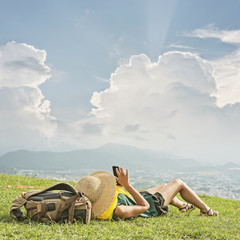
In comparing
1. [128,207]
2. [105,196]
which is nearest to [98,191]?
[105,196]

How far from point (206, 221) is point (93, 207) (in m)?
2.08

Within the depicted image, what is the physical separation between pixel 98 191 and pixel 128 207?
59cm

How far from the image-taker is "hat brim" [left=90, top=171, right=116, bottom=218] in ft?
16.3

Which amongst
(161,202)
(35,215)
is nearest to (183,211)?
(161,202)

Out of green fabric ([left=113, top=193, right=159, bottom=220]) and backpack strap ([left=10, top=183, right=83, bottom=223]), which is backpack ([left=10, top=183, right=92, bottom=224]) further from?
green fabric ([left=113, top=193, right=159, bottom=220])

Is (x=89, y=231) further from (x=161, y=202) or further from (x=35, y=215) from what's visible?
(x=161, y=202)

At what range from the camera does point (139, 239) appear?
3953 millimetres

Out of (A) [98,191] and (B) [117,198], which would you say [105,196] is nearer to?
(A) [98,191]

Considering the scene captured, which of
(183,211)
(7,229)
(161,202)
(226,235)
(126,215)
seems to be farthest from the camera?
(183,211)

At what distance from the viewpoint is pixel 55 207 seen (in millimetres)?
4504

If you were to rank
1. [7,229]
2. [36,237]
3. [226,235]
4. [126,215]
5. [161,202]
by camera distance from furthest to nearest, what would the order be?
1. [161,202]
2. [126,215]
3. [226,235]
4. [7,229]
5. [36,237]

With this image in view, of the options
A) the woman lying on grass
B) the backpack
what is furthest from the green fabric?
the backpack

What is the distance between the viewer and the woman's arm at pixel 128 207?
5020 mm

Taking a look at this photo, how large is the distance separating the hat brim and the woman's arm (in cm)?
17
